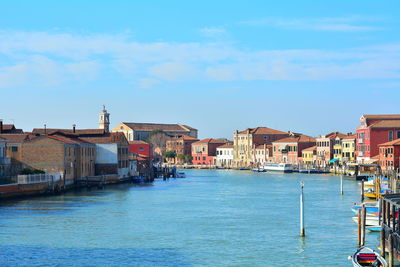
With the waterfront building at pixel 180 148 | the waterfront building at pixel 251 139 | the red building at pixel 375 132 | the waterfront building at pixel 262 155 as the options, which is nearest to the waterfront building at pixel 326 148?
the waterfront building at pixel 262 155

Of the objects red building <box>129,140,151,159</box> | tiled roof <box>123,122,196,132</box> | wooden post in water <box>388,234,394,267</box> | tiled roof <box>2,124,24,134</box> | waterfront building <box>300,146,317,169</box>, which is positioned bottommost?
wooden post in water <box>388,234,394,267</box>

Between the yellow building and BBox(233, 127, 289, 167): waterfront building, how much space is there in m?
25.1

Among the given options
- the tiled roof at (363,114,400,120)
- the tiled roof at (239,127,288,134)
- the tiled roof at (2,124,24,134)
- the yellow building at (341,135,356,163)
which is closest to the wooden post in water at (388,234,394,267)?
the tiled roof at (2,124,24,134)

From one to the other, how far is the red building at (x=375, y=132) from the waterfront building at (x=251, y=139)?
135ft

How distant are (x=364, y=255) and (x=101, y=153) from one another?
53821mm

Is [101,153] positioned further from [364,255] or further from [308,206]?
[364,255]

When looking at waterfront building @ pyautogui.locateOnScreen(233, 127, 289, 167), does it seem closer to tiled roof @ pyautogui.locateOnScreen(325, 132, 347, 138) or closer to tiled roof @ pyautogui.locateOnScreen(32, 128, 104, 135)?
tiled roof @ pyautogui.locateOnScreen(325, 132, 347, 138)

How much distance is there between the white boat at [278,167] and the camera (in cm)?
10625

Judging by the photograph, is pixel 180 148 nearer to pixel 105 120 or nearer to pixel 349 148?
pixel 105 120

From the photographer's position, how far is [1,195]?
4578cm

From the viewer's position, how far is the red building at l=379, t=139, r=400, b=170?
73.6 meters

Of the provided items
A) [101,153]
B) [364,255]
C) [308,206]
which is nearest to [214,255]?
[364,255]

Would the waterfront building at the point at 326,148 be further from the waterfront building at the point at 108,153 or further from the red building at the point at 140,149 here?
the waterfront building at the point at 108,153

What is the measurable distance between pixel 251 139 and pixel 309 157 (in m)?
17.4
